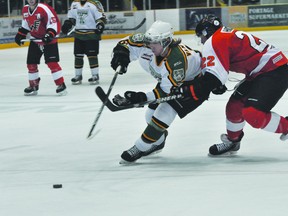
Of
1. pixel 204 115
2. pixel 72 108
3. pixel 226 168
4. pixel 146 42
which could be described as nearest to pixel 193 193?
pixel 226 168

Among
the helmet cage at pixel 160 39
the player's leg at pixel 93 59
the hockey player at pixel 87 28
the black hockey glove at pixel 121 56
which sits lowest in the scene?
the player's leg at pixel 93 59

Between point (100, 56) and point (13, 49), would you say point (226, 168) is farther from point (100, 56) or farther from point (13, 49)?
point (13, 49)

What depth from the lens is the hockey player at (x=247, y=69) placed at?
4.04 metres

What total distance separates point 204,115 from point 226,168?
2.17 meters

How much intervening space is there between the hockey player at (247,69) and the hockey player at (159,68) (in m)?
0.12

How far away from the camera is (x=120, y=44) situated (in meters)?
4.41

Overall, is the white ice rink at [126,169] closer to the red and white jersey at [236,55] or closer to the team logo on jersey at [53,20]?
the red and white jersey at [236,55]

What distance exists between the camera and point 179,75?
13.5 feet

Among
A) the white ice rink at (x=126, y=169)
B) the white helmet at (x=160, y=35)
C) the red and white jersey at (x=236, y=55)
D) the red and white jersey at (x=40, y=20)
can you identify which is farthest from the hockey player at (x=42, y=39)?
the red and white jersey at (x=236, y=55)

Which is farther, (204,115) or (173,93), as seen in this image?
(204,115)

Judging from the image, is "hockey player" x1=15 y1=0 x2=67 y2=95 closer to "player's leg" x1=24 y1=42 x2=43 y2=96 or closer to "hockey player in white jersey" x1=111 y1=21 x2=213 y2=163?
"player's leg" x1=24 y1=42 x2=43 y2=96

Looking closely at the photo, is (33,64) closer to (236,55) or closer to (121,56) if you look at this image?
(121,56)

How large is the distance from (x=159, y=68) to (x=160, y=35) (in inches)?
7.8

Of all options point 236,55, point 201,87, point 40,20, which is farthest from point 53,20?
point 201,87
